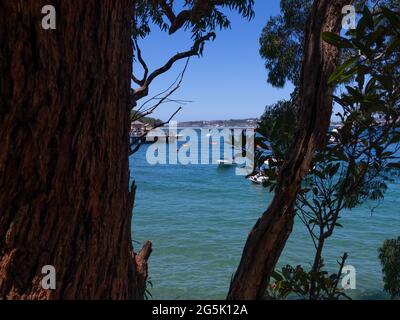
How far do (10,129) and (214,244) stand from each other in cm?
1006

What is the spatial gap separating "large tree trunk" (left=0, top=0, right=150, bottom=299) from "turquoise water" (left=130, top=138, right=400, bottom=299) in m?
1.32

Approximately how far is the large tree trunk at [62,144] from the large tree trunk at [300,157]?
75 cm

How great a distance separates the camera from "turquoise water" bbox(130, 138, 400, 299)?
7.62 meters

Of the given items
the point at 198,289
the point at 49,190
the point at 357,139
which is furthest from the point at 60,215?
the point at 198,289

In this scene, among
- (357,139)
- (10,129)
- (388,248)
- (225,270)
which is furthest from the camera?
(225,270)

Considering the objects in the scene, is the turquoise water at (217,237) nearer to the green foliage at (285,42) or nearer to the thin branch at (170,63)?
the thin branch at (170,63)

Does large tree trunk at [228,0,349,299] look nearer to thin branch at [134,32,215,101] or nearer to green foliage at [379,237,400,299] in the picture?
thin branch at [134,32,215,101]

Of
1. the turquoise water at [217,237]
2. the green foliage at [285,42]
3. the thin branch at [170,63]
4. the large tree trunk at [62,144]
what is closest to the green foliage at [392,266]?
the turquoise water at [217,237]

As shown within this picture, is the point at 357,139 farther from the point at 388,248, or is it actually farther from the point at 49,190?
the point at 388,248

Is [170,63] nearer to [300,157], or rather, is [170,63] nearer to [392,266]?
[300,157]

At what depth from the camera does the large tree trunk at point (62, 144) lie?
1.02m

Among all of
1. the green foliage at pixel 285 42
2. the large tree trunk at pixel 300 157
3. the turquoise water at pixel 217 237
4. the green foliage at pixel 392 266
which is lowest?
the turquoise water at pixel 217 237

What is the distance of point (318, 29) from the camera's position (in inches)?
72.0
